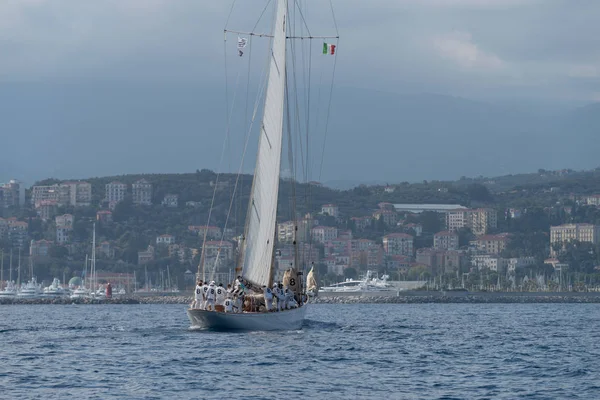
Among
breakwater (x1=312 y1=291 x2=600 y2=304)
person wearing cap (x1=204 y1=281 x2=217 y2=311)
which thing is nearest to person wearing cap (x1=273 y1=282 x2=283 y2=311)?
person wearing cap (x1=204 y1=281 x2=217 y2=311)

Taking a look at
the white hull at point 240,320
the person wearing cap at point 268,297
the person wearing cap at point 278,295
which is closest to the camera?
the white hull at point 240,320

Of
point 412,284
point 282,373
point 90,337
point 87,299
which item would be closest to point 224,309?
point 90,337

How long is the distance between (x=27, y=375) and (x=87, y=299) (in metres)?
116

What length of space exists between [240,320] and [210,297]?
145 cm

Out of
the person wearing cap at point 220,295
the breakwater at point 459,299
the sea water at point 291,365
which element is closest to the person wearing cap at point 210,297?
the person wearing cap at point 220,295

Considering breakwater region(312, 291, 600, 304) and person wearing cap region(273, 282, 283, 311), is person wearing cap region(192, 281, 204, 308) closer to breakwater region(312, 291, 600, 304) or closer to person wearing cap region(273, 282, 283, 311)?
person wearing cap region(273, 282, 283, 311)

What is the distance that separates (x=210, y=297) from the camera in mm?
44750

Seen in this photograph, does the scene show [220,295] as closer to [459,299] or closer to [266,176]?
[266,176]

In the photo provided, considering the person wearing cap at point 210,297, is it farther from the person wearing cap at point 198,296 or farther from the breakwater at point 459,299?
the breakwater at point 459,299

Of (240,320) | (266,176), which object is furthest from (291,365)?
(266,176)

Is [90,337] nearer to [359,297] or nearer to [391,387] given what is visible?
[391,387]

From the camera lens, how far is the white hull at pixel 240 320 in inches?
1736

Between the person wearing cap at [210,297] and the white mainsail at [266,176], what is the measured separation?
183 cm

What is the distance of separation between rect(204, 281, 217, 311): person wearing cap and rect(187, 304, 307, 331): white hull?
0.43 m
